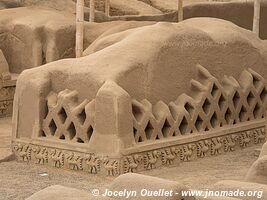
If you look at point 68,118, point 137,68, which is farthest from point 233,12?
point 68,118

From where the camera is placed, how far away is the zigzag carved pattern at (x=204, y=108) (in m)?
8.55

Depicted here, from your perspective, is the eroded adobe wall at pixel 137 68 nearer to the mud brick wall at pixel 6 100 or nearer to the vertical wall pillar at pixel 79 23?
the vertical wall pillar at pixel 79 23

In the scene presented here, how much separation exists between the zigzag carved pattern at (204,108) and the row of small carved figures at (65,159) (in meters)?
0.46

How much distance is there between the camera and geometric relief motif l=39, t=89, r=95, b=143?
848cm

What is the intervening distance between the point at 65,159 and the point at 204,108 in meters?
1.86

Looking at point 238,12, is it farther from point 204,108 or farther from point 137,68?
point 137,68

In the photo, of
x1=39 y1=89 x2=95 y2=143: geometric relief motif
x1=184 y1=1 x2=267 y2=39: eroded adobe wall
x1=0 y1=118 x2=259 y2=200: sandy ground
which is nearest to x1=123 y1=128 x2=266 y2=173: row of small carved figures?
x1=0 y1=118 x2=259 y2=200: sandy ground

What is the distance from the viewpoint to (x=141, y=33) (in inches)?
361

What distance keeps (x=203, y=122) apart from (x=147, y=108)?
3.28 ft

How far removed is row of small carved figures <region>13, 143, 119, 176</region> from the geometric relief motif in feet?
0.58

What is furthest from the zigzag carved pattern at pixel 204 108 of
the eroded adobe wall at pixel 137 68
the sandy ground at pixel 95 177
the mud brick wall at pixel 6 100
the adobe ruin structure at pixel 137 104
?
the mud brick wall at pixel 6 100

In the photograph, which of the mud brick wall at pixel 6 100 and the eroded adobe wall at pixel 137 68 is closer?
the eroded adobe wall at pixel 137 68

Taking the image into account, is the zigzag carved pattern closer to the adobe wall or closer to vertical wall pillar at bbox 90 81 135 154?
vertical wall pillar at bbox 90 81 135 154

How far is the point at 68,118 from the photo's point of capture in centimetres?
862
